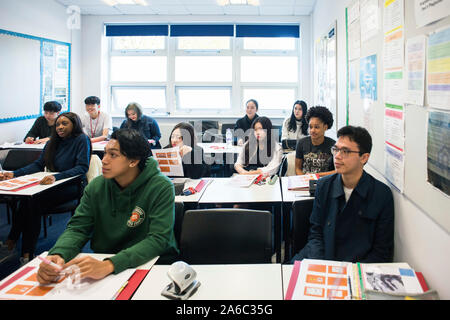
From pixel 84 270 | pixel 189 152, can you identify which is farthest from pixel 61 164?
pixel 84 270

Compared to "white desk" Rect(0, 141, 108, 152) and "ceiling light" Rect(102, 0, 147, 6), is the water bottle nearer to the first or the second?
"white desk" Rect(0, 141, 108, 152)

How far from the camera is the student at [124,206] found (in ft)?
6.10

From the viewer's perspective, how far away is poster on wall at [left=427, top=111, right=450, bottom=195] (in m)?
1.41

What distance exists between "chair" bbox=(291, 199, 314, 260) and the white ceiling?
505 cm

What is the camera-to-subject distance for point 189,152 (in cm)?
353

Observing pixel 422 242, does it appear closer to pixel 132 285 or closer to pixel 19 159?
pixel 132 285

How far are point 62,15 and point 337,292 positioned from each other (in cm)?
704

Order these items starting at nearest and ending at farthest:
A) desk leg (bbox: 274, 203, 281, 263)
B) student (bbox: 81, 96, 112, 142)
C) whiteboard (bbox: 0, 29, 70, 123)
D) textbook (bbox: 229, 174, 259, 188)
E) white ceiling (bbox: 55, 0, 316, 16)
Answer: desk leg (bbox: 274, 203, 281, 263) < textbook (bbox: 229, 174, 259, 188) < whiteboard (bbox: 0, 29, 70, 123) < student (bbox: 81, 96, 112, 142) < white ceiling (bbox: 55, 0, 316, 16)

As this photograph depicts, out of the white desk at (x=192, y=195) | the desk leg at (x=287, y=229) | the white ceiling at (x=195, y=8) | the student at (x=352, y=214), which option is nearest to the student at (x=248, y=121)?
the white ceiling at (x=195, y=8)

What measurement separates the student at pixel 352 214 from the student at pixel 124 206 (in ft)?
2.77

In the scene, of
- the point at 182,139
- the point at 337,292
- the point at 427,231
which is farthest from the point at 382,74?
the point at 182,139

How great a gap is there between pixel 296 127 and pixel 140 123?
248 cm

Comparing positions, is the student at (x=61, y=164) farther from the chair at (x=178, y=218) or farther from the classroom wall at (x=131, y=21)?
the classroom wall at (x=131, y=21)

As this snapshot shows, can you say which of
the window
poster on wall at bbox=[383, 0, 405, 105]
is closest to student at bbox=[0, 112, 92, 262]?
poster on wall at bbox=[383, 0, 405, 105]
